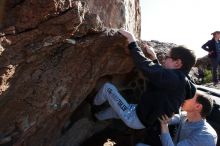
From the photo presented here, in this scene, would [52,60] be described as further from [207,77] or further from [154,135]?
[207,77]

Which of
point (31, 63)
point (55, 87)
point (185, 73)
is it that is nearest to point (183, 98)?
point (185, 73)

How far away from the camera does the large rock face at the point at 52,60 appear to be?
525 centimetres

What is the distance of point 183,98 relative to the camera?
6.28 m

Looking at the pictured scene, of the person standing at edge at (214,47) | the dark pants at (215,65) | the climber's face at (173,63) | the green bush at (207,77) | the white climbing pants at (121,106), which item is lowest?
the green bush at (207,77)

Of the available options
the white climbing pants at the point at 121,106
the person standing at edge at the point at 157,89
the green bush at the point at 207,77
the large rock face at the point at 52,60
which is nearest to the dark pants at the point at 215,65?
the green bush at the point at 207,77

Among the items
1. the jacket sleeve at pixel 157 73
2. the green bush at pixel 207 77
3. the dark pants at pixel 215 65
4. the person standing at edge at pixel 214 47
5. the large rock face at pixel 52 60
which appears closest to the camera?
the large rock face at pixel 52 60

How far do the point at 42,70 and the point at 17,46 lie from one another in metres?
0.65

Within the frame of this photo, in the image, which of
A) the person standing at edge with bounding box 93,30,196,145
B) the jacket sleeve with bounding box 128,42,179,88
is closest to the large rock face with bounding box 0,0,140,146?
the person standing at edge with bounding box 93,30,196,145

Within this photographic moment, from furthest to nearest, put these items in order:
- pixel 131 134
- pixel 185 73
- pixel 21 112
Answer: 1. pixel 131 134
2. pixel 185 73
3. pixel 21 112

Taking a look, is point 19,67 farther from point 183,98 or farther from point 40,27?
point 183,98

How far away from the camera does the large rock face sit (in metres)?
5.25

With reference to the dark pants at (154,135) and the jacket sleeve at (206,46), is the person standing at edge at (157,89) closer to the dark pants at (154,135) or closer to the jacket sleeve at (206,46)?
the dark pants at (154,135)

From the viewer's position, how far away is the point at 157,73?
227 inches

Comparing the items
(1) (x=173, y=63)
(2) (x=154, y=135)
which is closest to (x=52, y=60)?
(1) (x=173, y=63)
